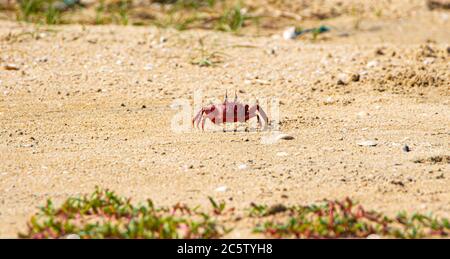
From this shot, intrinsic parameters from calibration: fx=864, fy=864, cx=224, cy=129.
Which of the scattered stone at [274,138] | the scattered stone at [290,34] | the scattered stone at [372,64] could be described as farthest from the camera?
the scattered stone at [290,34]

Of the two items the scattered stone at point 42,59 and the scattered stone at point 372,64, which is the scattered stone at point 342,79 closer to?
the scattered stone at point 372,64

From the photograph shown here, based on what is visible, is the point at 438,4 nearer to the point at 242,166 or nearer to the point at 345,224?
the point at 242,166

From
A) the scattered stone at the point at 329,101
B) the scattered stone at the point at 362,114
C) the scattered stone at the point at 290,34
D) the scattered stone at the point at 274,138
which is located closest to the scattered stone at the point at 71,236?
the scattered stone at the point at 274,138

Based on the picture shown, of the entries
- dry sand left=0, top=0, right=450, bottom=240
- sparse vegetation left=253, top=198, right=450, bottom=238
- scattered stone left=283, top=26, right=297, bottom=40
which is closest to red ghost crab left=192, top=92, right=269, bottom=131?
dry sand left=0, top=0, right=450, bottom=240

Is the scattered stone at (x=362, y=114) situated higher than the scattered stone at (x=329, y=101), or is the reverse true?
the scattered stone at (x=329, y=101)

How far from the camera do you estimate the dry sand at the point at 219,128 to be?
156 inches

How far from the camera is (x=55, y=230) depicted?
3.49 meters

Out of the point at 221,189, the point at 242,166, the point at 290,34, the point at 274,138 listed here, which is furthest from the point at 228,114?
the point at 290,34

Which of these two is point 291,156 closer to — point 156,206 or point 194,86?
point 156,206

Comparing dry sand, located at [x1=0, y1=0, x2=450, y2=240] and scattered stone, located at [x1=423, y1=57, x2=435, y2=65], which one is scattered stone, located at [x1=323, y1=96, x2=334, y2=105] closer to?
dry sand, located at [x1=0, y1=0, x2=450, y2=240]

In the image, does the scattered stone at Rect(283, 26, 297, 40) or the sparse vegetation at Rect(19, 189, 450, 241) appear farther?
the scattered stone at Rect(283, 26, 297, 40)

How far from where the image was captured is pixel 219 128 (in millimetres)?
4871

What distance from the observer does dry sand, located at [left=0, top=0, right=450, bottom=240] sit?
13.0ft
